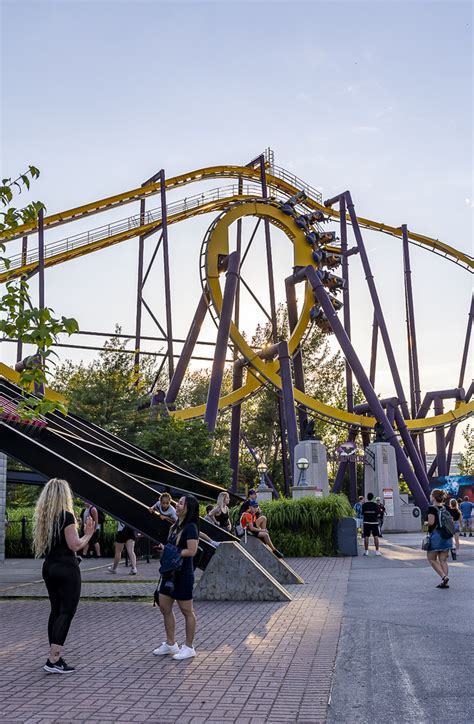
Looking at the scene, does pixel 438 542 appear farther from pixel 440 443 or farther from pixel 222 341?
pixel 440 443

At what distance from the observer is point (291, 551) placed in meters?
19.2

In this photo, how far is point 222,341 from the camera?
2998 centimetres

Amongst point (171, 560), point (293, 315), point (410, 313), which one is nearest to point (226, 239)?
point (293, 315)

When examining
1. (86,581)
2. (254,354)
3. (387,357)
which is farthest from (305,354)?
(86,581)

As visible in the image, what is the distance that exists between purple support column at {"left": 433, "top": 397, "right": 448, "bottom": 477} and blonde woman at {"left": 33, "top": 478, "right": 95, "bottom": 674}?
3722 cm

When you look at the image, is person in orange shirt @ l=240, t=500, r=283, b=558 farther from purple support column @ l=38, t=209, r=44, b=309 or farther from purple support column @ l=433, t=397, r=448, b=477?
purple support column @ l=433, t=397, r=448, b=477

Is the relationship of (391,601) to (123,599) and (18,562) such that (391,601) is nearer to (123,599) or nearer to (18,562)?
(123,599)

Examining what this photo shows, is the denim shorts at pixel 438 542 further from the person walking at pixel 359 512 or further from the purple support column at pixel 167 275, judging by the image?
the purple support column at pixel 167 275

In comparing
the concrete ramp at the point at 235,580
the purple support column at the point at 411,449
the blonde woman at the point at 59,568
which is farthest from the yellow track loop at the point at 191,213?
the blonde woman at the point at 59,568

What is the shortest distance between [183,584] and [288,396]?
2422 cm

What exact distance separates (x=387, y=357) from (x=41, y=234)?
18.8 meters

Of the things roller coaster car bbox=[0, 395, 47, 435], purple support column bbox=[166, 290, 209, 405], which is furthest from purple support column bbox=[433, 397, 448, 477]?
roller coaster car bbox=[0, 395, 47, 435]

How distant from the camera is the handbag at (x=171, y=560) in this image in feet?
23.5

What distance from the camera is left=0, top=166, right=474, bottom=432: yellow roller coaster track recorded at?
30234 millimetres
